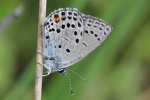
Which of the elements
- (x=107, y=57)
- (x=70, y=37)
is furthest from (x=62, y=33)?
(x=107, y=57)

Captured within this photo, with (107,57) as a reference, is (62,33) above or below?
above

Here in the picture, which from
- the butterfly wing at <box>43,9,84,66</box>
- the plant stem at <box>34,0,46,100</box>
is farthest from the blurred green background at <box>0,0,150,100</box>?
the plant stem at <box>34,0,46,100</box>

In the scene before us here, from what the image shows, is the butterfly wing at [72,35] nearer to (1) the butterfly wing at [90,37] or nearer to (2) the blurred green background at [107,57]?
(1) the butterfly wing at [90,37]

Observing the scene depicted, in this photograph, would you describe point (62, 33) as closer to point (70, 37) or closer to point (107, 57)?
point (70, 37)

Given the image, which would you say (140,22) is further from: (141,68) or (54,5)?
(54,5)

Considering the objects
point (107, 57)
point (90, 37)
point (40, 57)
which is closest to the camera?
point (40, 57)

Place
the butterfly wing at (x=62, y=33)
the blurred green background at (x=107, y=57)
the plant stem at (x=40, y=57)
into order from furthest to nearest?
the blurred green background at (x=107, y=57) → the butterfly wing at (x=62, y=33) → the plant stem at (x=40, y=57)

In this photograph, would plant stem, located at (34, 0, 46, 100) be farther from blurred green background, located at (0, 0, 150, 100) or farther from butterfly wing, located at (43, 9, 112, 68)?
blurred green background, located at (0, 0, 150, 100)

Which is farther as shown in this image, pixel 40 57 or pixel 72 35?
pixel 72 35

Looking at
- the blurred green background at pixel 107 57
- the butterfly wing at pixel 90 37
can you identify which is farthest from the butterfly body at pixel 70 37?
the blurred green background at pixel 107 57

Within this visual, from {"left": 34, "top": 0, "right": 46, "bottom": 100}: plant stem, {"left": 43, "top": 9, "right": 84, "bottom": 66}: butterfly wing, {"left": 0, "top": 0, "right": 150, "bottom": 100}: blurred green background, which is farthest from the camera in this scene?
{"left": 0, "top": 0, "right": 150, "bottom": 100}: blurred green background

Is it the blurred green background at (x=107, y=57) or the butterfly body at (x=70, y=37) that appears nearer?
the butterfly body at (x=70, y=37)

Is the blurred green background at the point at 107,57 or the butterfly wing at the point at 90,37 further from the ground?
the butterfly wing at the point at 90,37
